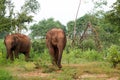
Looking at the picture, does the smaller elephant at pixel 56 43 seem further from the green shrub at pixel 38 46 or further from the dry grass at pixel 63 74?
the green shrub at pixel 38 46

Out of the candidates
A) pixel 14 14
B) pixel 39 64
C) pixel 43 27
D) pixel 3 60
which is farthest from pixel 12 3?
pixel 43 27

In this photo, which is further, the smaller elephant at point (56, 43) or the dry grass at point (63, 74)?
the smaller elephant at point (56, 43)

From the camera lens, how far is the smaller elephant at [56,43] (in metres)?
11.6

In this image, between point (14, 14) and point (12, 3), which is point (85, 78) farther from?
point (12, 3)

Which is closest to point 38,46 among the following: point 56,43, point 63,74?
point 56,43

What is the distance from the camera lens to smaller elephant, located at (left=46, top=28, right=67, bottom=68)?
11.6 meters

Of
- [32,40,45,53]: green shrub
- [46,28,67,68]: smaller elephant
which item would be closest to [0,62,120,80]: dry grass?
[46,28,67,68]: smaller elephant

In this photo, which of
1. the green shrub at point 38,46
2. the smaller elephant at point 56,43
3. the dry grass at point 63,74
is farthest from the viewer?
the green shrub at point 38,46

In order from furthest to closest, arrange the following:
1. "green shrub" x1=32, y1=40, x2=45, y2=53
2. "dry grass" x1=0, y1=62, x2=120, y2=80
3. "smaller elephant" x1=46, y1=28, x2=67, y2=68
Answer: "green shrub" x1=32, y1=40, x2=45, y2=53, "smaller elephant" x1=46, y1=28, x2=67, y2=68, "dry grass" x1=0, y1=62, x2=120, y2=80

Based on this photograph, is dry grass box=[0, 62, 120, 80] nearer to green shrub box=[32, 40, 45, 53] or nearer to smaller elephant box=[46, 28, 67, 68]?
smaller elephant box=[46, 28, 67, 68]

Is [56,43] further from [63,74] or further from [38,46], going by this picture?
[38,46]

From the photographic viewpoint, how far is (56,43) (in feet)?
39.1

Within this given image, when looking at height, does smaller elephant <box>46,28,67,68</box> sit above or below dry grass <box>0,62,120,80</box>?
above

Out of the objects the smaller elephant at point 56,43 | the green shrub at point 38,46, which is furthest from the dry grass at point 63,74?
the green shrub at point 38,46
